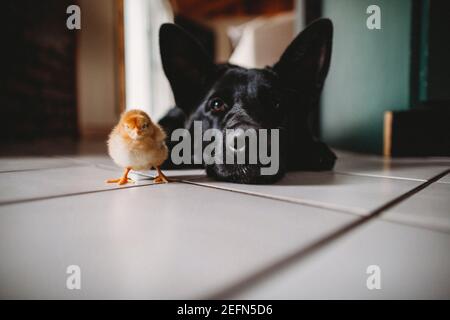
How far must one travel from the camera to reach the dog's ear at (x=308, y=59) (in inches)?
42.9

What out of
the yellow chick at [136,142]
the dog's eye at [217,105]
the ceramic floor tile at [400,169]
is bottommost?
the ceramic floor tile at [400,169]

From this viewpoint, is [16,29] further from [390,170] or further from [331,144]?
[390,170]

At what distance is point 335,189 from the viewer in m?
0.79

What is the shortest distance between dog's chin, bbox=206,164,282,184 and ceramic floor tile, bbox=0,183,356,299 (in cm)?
15

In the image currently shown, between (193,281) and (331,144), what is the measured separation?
172 cm

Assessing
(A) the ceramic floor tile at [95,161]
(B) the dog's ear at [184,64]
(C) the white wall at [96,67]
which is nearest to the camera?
(B) the dog's ear at [184,64]

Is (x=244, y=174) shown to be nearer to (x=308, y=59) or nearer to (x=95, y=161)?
(x=308, y=59)

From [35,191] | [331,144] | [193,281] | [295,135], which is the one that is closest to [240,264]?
[193,281]

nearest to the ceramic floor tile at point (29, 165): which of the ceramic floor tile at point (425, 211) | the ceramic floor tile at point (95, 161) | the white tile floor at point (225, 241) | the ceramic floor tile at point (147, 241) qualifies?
the ceramic floor tile at point (95, 161)

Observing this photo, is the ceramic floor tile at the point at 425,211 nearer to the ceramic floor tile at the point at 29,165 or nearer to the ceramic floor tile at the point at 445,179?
the ceramic floor tile at the point at 445,179

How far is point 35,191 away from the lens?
76 cm

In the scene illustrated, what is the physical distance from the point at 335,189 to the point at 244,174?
218mm

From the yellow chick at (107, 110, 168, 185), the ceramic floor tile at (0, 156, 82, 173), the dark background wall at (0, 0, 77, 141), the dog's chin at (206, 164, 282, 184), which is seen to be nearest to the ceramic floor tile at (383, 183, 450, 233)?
the dog's chin at (206, 164, 282, 184)

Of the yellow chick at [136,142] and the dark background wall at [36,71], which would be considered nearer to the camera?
the yellow chick at [136,142]
